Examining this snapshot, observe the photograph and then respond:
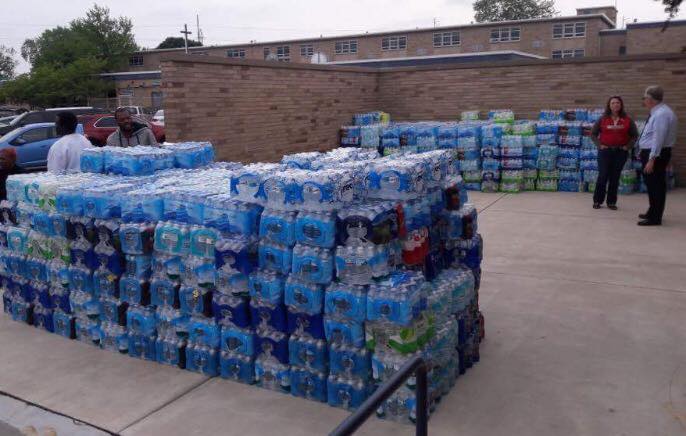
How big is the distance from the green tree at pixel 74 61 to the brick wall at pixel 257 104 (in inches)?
1766

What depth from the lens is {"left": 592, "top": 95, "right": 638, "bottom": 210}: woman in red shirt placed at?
33.1 ft

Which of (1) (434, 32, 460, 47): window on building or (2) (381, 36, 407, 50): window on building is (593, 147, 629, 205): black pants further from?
(2) (381, 36, 407, 50): window on building

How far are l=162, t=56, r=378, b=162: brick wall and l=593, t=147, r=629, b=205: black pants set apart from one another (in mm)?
5989

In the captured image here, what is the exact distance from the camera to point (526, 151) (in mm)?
12781

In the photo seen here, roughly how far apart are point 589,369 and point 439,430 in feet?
5.04

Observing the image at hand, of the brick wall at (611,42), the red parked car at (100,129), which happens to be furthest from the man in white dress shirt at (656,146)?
the brick wall at (611,42)

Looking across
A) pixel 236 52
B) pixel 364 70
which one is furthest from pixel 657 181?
pixel 236 52

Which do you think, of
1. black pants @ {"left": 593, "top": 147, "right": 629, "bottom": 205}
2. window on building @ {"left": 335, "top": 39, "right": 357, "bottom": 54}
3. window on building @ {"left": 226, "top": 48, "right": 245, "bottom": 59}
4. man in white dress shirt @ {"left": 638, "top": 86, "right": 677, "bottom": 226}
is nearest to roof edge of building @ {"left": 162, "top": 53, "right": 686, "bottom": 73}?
black pants @ {"left": 593, "top": 147, "right": 629, "bottom": 205}

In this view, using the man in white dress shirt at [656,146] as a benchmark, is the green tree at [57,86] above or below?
above

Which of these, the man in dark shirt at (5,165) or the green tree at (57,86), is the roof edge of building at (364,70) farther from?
the green tree at (57,86)

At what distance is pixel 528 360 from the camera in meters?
4.98

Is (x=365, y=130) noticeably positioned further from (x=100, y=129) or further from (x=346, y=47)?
(x=346, y=47)

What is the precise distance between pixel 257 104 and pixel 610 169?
21.0 feet

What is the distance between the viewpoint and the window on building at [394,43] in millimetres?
56625
